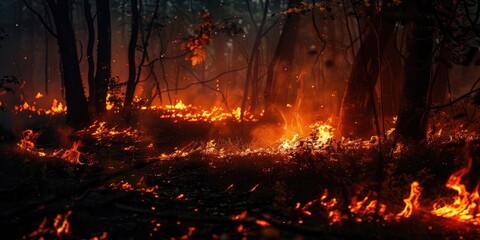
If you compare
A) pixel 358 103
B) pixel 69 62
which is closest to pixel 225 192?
pixel 358 103

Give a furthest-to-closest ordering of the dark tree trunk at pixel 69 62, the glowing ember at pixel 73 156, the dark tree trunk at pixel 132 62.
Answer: the dark tree trunk at pixel 132 62
the dark tree trunk at pixel 69 62
the glowing ember at pixel 73 156

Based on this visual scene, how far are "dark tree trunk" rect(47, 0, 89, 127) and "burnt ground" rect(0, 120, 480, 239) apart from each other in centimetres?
326

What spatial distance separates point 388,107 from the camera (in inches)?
651

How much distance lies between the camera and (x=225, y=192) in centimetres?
852

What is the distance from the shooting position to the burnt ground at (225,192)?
5402 mm

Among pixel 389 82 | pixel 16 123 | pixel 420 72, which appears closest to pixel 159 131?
pixel 16 123

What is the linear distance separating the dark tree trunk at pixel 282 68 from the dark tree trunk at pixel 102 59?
6.96 meters

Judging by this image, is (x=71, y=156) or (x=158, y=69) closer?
(x=71, y=156)

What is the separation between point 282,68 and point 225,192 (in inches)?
465

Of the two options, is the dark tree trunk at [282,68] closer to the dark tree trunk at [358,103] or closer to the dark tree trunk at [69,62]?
the dark tree trunk at [358,103]

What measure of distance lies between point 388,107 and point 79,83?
11.3 m

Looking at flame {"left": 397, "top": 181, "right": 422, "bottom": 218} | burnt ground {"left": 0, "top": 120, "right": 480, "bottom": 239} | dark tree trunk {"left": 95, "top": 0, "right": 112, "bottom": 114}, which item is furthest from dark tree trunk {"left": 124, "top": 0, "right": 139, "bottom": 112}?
flame {"left": 397, "top": 181, "right": 422, "bottom": 218}

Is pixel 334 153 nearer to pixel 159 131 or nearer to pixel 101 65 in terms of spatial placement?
pixel 159 131

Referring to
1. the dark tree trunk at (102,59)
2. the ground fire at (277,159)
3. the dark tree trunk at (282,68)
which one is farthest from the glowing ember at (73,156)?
the dark tree trunk at (282,68)
